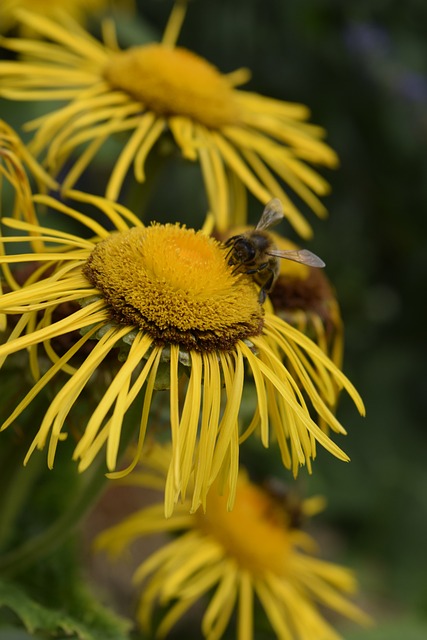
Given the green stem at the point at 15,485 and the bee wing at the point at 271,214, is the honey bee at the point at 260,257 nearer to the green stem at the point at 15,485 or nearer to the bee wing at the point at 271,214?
the bee wing at the point at 271,214

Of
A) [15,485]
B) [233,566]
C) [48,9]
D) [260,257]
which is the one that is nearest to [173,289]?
[260,257]

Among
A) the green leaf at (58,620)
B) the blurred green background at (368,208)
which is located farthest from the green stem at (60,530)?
the blurred green background at (368,208)

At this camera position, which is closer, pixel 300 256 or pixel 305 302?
pixel 300 256

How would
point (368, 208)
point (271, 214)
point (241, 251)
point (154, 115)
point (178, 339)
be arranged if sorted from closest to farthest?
point (178, 339)
point (241, 251)
point (271, 214)
point (154, 115)
point (368, 208)

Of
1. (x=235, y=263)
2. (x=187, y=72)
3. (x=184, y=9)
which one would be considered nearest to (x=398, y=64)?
(x=184, y=9)

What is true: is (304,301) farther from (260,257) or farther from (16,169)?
(16,169)

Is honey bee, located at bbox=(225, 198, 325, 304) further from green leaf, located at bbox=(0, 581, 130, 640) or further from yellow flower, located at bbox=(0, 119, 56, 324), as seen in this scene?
green leaf, located at bbox=(0, 581, 130, 640)

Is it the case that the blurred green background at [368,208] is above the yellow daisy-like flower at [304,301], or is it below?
above
